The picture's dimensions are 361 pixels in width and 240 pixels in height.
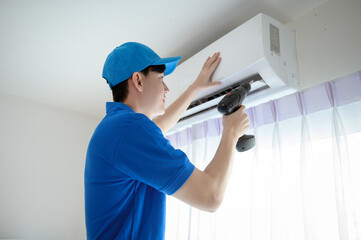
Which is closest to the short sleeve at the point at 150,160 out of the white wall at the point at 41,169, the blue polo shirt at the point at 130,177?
the blue polo shirt at the point at 130,177

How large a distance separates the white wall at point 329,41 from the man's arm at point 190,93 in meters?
0.42

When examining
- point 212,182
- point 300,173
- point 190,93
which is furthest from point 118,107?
point 300,173

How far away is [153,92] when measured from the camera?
103 centimetres

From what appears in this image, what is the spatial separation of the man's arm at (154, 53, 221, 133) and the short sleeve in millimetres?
564

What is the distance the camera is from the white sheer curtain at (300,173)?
1.08 meters

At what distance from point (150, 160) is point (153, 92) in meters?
0.33

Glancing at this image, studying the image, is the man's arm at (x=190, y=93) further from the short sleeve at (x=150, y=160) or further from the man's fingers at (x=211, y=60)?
the short sleeve at (x=150, y=160)

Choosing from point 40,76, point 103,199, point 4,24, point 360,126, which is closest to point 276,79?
point 360,126

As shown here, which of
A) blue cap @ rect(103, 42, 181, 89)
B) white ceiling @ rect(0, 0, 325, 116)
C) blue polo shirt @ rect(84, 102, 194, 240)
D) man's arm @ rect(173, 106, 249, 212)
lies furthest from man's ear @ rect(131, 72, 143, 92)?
white ceiling @ rect(0, 0, 325, 116)

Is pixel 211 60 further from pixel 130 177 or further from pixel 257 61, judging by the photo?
pixel 130 177

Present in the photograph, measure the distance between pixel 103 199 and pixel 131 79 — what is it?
415 millimetres

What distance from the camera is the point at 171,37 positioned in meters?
1.66

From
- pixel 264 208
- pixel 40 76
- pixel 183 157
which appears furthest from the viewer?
pixel 40 76

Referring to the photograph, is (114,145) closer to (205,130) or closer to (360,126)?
(360,126)
